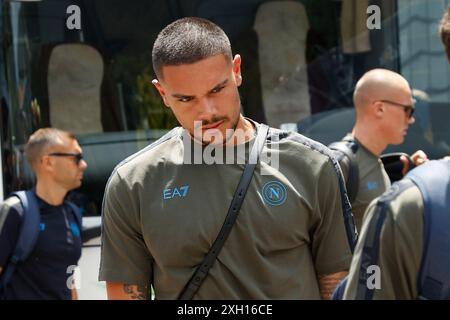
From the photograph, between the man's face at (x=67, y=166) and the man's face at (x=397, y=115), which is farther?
the man's face at (x=67, y=166)

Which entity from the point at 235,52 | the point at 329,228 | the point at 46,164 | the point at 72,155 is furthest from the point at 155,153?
the point at 235,52

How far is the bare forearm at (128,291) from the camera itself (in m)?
2.52

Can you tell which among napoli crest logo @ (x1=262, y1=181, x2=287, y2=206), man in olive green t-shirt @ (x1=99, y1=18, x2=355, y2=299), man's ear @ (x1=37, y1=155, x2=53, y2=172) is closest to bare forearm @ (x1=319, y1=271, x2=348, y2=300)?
man in olive green t-shirt @ (x1=99, y1=18, x2=355, y2=299)

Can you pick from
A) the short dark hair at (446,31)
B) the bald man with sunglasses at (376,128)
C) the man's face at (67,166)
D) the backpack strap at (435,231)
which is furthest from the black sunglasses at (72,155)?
the backpack strap at (435,231)

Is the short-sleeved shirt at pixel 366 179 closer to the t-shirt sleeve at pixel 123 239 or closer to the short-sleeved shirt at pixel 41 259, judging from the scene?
the short-sleeved shirt at pixel 41 259

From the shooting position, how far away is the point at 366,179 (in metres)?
4.29

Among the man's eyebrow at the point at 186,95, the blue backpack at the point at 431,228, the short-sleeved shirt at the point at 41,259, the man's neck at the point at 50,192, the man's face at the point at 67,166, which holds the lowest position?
Answer: the short-sleeved shirt at the point at 41,259

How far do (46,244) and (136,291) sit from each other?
2.20m

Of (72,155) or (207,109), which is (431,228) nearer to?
(207,109)

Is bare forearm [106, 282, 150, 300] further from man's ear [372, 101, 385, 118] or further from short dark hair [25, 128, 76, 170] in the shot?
short dark hair [25, 128, 76, 170]

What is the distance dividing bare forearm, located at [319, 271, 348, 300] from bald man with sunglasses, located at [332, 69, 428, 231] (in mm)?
1685

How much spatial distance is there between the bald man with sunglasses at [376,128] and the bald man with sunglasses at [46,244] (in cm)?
149
